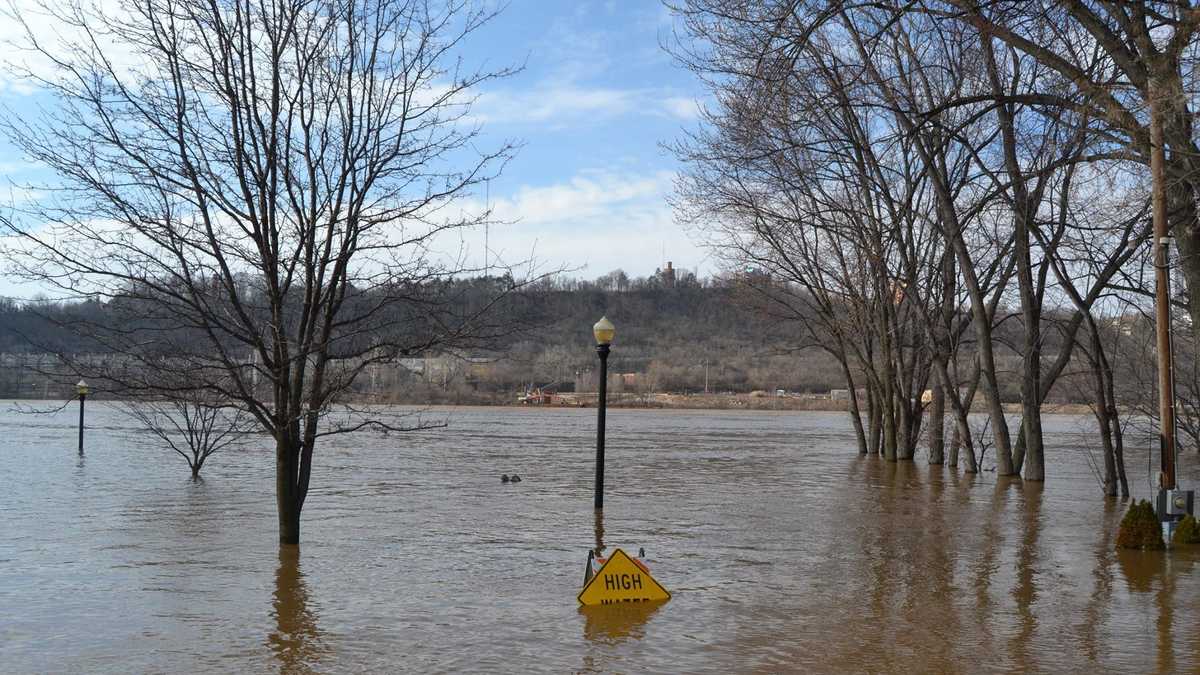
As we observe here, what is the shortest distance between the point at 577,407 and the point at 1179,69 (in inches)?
4235

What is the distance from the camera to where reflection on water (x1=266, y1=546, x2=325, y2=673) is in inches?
313

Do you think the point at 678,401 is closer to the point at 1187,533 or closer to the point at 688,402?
the point at 688,402

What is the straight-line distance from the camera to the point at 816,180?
92.2 feet

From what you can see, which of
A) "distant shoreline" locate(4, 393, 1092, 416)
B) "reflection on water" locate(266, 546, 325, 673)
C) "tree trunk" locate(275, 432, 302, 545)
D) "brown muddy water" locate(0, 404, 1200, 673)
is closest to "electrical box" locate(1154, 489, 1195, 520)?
"brown muddy water" locate(0, 404, 1200, 673)

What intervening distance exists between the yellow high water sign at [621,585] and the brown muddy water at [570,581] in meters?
0.17

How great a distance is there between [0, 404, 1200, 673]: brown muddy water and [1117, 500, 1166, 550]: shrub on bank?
15.1 inches

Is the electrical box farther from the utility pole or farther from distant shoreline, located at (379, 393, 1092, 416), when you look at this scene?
distant shoreline, located at (379, 393, 1092, 416)

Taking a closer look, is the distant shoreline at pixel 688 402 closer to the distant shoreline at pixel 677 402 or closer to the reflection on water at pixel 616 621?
the distant shoreline at pixel 677 402

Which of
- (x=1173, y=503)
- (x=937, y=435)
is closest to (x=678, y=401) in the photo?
(x=937, y=435)

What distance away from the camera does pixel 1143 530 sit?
1291cm

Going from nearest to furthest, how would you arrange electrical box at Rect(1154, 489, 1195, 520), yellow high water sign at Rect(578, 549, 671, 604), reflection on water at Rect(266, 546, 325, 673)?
reflection on water at Rect(266, 546, 325, 673)
yellow high water sign at Rect(578, 549, 671, 604)
electrical box at Rect(1154, 489, 1195, 520)

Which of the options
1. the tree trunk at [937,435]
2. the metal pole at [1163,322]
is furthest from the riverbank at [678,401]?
the metal pole at [1163,322]

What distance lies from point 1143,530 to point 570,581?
6616 millimetres

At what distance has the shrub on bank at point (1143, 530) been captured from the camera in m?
12.9
